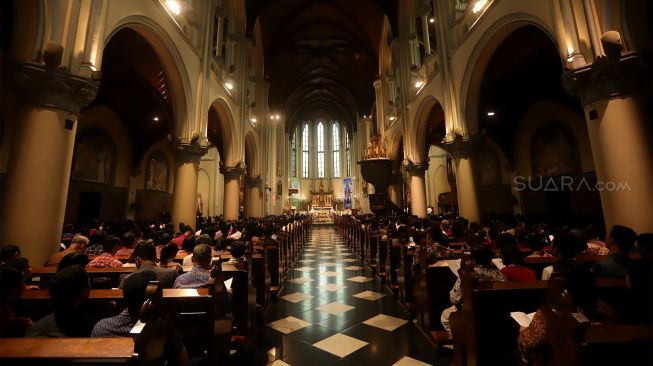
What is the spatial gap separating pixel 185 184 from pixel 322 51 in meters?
18.8

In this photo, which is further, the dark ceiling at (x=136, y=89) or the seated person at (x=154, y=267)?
the dark ceiling at (x=136, y=89)

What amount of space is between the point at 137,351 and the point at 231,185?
10520 millimetres

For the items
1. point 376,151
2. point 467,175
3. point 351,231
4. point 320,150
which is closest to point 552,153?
point 467,175

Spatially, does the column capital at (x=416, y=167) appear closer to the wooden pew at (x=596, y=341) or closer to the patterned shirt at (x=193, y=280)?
the patterned shirt at (x=193, y=280)

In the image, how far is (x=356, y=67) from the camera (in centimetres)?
2370

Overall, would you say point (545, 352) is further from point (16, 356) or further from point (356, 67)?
point (356, 67)

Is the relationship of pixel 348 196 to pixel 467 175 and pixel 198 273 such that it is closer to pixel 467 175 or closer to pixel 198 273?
pixel 467 175

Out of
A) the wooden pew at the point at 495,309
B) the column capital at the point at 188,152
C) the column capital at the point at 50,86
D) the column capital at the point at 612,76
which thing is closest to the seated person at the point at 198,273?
the wooden pew at the point at 495,309

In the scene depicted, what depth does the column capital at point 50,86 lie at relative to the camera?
343 centimetres

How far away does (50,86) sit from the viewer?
357 cm

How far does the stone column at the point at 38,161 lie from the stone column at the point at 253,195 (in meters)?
11.0

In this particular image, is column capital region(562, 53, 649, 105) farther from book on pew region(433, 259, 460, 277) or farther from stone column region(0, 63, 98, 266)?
stone column region(0, 63, 98, 266)

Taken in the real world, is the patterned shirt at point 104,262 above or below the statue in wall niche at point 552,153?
below

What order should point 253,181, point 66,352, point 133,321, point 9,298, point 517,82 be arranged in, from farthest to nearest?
point 253,181, point 517,82, point 133,321, point 9,298, point 66,352
